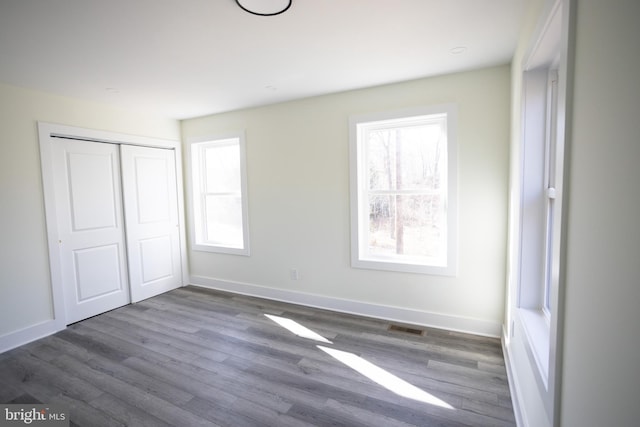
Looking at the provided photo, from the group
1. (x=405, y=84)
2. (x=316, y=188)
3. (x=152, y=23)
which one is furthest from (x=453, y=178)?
(x=152, y=23)

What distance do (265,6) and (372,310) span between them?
2.88 meters

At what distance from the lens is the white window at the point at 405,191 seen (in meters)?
2.97

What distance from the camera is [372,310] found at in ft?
11.0

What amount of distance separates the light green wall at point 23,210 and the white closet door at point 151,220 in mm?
847

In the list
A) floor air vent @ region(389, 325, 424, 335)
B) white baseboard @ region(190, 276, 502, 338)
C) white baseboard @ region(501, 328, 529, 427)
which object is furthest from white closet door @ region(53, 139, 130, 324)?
white baseboard @ region(501, 328, 529, 427)

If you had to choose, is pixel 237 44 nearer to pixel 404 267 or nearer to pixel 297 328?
pixel 404 267

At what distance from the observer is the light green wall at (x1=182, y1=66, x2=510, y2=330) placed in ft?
9.08

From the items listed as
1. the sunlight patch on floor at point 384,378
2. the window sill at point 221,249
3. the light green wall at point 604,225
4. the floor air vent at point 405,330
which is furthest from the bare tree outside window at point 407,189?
the light green wall at point 604,225

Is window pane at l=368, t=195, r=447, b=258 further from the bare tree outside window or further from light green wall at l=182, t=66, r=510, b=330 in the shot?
light green wall at l=182, t=66, r=510, b=330

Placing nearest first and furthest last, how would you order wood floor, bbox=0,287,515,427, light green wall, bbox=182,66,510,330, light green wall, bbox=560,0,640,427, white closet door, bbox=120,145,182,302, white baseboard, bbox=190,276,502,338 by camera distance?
1. light green wall, bbox=560,0,640,427
2. wood floor, bbox=0,287,515,427
3. light green wall, bbox=182,66,510,330
4. white baseboard, bbox=190,276,502,338
5. white closet door, bbox=120,145,182,302

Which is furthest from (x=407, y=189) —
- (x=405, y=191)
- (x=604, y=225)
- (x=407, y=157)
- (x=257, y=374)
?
(x=604, y=225)

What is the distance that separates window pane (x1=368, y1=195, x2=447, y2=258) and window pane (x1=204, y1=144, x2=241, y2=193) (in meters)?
2.01

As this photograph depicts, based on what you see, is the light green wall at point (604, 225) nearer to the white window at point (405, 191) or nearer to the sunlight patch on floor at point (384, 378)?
the sunlight patch on floor at point (384, 378)

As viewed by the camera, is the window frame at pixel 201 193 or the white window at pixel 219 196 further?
the white window at pixel 219 196
